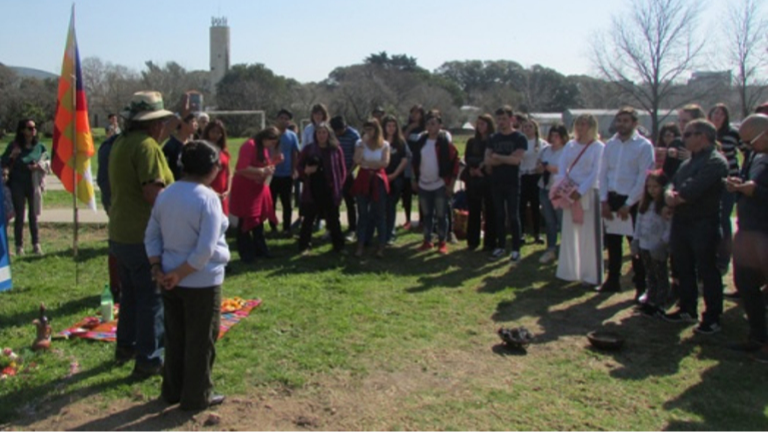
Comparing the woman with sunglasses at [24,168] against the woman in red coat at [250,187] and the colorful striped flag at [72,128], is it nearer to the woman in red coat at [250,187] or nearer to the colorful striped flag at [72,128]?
the colorful striped flag at [72,128]

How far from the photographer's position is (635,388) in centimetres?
449

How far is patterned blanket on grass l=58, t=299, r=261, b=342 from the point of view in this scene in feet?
17.5

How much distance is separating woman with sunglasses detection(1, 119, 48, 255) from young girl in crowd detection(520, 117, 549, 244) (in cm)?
645

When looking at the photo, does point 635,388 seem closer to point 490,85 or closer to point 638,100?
point 638,100

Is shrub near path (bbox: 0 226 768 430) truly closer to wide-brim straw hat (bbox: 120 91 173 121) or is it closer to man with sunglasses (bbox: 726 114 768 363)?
man with sunglasses (bbox: 726 114 768 363)

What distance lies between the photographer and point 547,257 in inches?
328

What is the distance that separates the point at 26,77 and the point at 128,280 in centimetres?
5325

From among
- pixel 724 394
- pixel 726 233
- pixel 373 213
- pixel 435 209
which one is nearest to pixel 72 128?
pixel 373 213

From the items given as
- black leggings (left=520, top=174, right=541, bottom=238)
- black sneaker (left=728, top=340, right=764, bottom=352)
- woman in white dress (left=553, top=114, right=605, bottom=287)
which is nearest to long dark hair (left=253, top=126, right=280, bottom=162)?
woman in white dress (left=553, top=114, right=605, bottom=287)

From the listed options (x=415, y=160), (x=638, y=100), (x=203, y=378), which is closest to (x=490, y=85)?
(x=638, y=100)

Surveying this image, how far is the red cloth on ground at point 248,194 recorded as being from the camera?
26.7 ft

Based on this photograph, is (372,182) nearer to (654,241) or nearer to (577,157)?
(577,157)

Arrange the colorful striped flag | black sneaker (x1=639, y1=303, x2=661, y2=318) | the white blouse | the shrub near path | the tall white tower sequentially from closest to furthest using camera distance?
the shrub near path → black sneaker (x1=639, y1=303, x2=661, y2=318) → the colorful striped flag → the white blouse → the tall white tower

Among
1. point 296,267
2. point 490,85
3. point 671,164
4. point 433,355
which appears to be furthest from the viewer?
point 490,85
